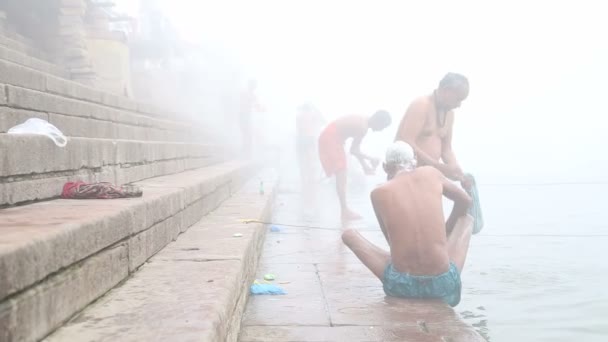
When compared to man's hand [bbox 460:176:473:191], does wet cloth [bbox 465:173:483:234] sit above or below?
below

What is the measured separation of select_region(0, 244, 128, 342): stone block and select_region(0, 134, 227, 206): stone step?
0.70m

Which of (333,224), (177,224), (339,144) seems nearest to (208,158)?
(339,144)

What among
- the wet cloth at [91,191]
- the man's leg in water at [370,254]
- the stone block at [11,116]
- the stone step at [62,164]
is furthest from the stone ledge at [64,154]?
the man's leg in water at [370,254]

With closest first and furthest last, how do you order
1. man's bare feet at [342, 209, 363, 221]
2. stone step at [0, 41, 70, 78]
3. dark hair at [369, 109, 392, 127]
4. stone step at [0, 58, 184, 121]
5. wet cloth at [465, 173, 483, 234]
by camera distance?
wet cloth at [465, 173, 483, 234]
stone step at [0, 58, 184, 121]
stone step at [0, 41, 70, 78]
man's bare feet at [342, 209, 363, 221]
dark hair at [369, 109, 392, 127]

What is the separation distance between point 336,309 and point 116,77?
9.28 meters

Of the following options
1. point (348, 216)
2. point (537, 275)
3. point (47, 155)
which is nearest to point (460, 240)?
point (537, 275)

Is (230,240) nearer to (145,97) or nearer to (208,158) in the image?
(208,158)

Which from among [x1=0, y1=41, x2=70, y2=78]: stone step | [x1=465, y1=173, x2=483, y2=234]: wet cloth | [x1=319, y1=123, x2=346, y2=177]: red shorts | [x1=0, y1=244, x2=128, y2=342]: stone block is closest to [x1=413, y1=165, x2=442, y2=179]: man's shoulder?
[x1=465, y1=173, x2=483, y2=234]: wet cloth

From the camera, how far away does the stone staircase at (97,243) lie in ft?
5.99

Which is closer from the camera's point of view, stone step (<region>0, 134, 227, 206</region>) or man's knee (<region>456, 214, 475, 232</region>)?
stone step (<region>0, 134, 227, 206</region>)

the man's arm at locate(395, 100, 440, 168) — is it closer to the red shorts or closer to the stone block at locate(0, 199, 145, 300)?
the stone block at locate(0, 199, 145, 300)

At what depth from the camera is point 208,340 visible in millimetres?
1898

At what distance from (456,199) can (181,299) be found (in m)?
2.30

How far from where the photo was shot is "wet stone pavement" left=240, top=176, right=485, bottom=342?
115 inches
